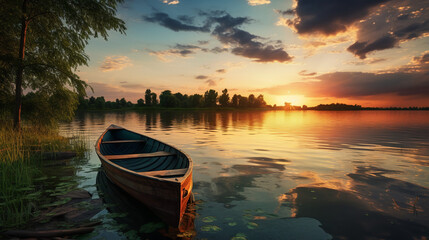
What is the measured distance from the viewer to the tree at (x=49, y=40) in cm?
1353

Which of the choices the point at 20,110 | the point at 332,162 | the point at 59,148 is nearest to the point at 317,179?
the point at 332,162

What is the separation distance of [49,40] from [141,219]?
623 inches

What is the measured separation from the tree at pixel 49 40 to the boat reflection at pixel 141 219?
37.6 feet

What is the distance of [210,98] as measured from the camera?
5812 inches

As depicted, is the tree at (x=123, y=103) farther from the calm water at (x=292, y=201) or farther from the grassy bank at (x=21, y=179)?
the calm water at (x=292, y=201)

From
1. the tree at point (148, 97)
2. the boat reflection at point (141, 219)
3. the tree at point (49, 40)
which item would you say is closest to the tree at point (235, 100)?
the tree at point (148, 97)

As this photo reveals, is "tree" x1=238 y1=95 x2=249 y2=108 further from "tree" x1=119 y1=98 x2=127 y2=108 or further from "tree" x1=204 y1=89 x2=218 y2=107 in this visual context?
"tree" x1=119 y1=98 x2=127 y2=108

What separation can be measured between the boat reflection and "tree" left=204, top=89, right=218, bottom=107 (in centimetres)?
14099

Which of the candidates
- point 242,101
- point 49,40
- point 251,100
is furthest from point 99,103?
point 49,40

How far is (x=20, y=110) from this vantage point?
47.3ft

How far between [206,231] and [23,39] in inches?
656

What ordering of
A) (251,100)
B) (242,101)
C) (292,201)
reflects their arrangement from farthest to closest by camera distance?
(251,100) < (242,101) < (292,201)

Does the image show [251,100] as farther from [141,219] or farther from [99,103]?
[141,219]

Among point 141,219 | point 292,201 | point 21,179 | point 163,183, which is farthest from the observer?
point 21,179
